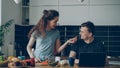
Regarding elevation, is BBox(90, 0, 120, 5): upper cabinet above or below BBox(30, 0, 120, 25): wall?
above

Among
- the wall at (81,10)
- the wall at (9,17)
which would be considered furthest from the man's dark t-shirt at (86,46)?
the wall at (81,10)

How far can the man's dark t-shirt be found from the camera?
396 centimetres

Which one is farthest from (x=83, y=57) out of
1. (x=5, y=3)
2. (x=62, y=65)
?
(x=5, y=3)

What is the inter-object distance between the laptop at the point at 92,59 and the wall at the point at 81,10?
305 centimetres

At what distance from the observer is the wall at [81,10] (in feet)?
20.8

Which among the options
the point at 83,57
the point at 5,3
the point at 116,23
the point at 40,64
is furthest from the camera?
the point at 116,23

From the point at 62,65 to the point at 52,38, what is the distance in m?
0.69

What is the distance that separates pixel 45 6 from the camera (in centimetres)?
653

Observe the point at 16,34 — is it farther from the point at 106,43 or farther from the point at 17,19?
the point at 106,43

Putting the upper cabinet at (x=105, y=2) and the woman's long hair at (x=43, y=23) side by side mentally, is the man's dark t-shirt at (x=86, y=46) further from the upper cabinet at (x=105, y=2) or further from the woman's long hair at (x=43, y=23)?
the upper cabinet at (x=105, y=2)

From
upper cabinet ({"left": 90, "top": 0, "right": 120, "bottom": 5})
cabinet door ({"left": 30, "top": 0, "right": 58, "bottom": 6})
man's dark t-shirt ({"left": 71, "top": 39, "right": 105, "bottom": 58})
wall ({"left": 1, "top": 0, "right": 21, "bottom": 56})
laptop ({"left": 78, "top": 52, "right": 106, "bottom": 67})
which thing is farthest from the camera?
cabinet door ({"left": 30, "top": 0, "right": 58, "bottom": 6})

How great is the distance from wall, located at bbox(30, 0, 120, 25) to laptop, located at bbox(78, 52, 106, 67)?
3.05 m

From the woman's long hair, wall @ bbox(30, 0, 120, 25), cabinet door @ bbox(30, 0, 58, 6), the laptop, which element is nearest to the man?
the woman's long hair

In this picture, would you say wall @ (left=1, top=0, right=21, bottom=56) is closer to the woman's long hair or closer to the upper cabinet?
the upper cabinet
